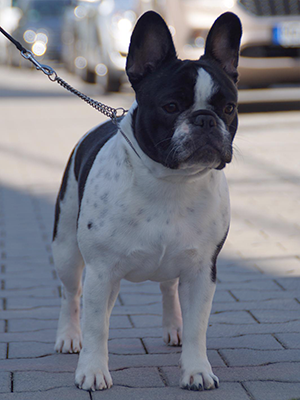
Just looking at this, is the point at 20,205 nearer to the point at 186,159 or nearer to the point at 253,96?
the point at 186,159

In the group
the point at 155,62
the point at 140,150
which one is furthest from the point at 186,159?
the point at 155,62

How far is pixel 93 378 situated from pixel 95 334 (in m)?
0.19

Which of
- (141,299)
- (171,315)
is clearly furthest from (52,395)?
(141,299)

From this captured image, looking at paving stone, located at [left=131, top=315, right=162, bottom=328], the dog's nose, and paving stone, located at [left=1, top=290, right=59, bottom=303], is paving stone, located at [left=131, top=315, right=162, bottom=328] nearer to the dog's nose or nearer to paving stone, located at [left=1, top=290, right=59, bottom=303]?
paving stone, located at [left=1, top=290, right=59, bottom=303]

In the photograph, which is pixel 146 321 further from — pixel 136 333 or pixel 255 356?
pixel 255 356

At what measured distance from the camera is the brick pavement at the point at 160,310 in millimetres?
3123

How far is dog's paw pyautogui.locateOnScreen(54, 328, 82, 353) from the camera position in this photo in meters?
3.61

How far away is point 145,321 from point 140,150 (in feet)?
4.37

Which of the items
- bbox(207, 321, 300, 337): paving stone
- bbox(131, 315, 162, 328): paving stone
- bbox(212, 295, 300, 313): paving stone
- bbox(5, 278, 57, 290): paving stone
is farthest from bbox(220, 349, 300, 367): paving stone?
bbox(5, 278, 57, 290): paving stone

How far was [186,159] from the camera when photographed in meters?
2.88

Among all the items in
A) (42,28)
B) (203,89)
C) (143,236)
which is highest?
(203,89)

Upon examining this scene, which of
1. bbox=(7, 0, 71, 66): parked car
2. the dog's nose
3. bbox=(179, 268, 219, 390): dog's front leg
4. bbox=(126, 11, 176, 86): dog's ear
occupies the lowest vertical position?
bbox=(7, 0, 71, 66): parked car

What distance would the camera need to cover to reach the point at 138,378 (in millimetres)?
3180

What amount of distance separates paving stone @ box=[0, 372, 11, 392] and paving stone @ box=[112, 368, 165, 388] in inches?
18.8
